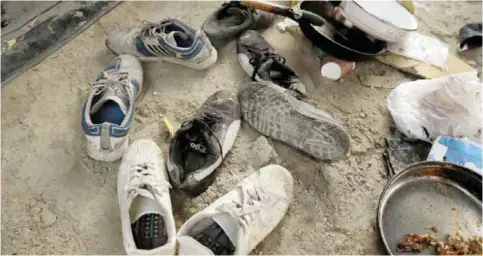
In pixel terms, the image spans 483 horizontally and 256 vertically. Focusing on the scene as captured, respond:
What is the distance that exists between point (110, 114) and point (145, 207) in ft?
1.10

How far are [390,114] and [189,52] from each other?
66 cm

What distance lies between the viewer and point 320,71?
176 centimetres

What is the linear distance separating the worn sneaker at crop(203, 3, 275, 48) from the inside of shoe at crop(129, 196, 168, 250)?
69 cm

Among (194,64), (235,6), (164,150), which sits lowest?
(164,150)

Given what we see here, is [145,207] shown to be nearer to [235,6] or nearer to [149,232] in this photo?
[149,232]

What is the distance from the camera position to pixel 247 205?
4.34ft

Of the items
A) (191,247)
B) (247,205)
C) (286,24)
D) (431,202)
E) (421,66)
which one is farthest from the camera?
(286,24)

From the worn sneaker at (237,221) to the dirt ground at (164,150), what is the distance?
0.21 ft

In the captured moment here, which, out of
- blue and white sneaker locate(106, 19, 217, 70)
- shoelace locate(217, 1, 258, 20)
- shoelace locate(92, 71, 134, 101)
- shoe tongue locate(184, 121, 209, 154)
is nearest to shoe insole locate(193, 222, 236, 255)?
shoe tongue locate(184, 121, 209, 154)

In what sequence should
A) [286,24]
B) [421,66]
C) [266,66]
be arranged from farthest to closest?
1. [286,24]
2. [421,66]
3. [266,66]

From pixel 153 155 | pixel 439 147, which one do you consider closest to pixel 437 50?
pixel 439 147

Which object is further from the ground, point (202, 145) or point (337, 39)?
point (337, 39)

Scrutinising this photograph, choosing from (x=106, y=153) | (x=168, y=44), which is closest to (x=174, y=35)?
(x=168, y=44)

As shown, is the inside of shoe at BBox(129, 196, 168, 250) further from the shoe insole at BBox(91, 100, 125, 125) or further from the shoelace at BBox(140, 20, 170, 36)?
the shoelace at BBox(140, 20, 170, 36)
